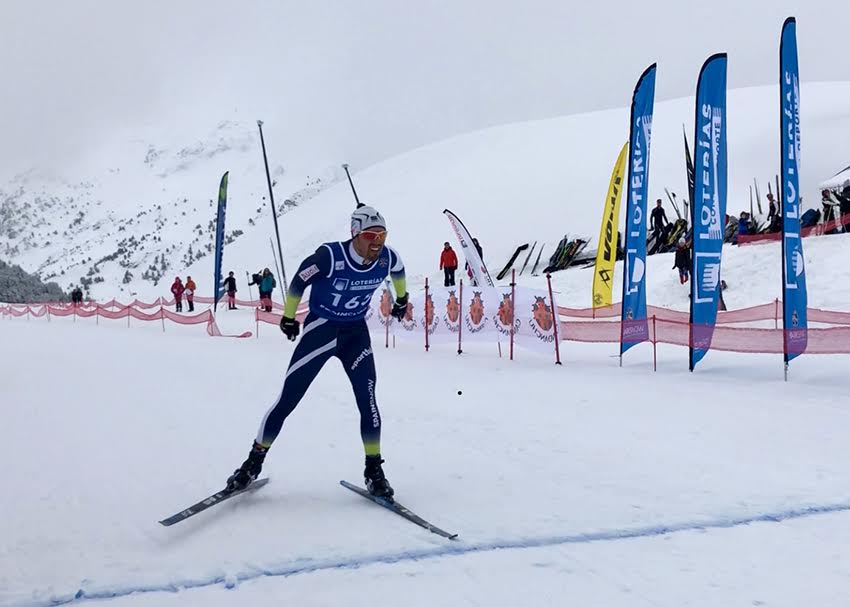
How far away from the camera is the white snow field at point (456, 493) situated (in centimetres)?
312

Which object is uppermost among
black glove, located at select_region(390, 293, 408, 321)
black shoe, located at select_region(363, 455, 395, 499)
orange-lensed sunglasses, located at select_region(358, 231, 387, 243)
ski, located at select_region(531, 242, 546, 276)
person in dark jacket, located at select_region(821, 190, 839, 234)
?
person in dark jacket, located at select_region(821, 190, 839, 234)

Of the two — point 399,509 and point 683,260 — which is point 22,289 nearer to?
point 683,260

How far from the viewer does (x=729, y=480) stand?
463 cm

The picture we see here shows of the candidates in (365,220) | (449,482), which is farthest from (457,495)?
(365,220)

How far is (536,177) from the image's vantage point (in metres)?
38.4

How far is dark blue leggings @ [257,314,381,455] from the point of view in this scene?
4441mm

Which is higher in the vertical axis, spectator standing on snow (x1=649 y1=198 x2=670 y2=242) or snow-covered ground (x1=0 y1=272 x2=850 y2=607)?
spectator standing on snow (x1=649 y1=198 x2=670 y2=242)

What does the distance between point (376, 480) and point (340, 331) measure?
0.99 meters

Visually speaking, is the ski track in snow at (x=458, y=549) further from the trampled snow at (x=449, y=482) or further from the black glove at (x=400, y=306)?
the black glove at (x=400, y=306)

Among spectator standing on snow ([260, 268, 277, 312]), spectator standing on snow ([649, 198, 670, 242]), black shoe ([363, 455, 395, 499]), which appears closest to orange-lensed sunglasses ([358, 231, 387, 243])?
black shoe ([363, 455, 395, 499])

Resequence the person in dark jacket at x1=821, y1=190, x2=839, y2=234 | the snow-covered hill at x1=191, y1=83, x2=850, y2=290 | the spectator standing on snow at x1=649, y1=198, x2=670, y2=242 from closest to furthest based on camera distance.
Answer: the person in dark jacket at x1=821, y1=190, x2=839, y2=234
the spectator standing on snow at x1=649, y1=198, x2=670, y2=242
the snow-covered hill at x1=191, y1=83, x2=850, y2=290

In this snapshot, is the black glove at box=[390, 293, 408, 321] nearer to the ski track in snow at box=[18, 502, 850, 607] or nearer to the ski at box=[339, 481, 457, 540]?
the ski at box=[339, 481, 457, 540]

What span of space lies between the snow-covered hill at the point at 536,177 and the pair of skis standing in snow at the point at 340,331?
24.0 m

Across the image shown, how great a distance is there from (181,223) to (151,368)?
8639 centimetres
